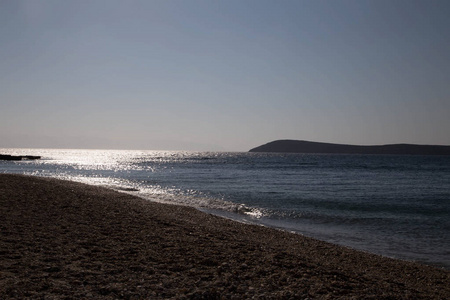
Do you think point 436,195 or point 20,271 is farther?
point 436,195

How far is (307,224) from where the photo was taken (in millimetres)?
17078

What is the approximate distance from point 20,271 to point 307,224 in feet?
44.1

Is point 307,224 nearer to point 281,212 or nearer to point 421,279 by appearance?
point 281,212

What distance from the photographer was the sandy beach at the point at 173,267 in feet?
19.1

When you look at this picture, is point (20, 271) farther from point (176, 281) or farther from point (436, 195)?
point (436, 195)

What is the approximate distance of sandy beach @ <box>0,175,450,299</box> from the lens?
5824 mm

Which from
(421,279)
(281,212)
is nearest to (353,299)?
(421,279)

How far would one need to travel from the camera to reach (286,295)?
5.82m

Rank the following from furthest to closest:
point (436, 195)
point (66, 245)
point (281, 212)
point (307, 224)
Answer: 1. point (436, 195)
2. point (281, 212)
3. point (307, 224)
4. point (66, 245)

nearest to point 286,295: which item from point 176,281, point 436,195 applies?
point 176,281

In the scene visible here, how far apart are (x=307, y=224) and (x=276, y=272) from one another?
418 inches

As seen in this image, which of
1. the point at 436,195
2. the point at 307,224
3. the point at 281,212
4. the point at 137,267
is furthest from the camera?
the point at 436,195

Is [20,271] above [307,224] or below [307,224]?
above

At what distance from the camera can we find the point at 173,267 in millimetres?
7016
